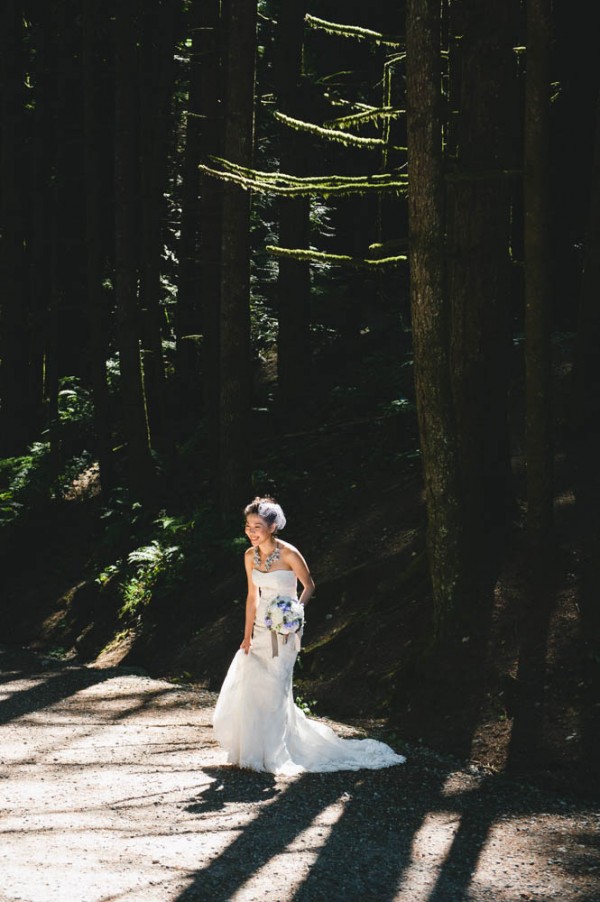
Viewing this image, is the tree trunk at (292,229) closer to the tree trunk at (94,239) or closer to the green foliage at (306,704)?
the tree trunk at (94,239)

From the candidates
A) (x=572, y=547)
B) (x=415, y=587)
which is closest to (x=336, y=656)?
(x=415, y=587)

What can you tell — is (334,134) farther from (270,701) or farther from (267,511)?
(270,701)

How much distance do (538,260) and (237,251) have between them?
5.86 m

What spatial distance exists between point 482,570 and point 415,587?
1151 mm

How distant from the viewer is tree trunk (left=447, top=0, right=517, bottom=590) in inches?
428

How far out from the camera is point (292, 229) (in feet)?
66.1

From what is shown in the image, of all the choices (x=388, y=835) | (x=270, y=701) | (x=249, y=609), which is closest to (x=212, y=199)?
(x=249, y=609)

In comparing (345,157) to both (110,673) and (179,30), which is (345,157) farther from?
(110,673)

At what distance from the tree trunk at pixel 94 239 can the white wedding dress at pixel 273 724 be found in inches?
459

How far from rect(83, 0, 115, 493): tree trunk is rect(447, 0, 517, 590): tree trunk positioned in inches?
387

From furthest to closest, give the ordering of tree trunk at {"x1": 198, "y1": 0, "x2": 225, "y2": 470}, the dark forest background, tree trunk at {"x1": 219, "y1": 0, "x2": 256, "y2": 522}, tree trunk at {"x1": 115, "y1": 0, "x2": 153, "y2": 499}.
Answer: tree trunk at {"x1": 115, "y1": 0, "x2": 153, "y2": 499}
tree trunk at {"x1": 198, "y1": 0, "x2": 225, "y2": 470}
tree trunk at {"x1": 219, "y1": 0, "x2": 256, "y2": 522}
the dark forest background

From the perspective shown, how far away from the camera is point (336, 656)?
37.2ft

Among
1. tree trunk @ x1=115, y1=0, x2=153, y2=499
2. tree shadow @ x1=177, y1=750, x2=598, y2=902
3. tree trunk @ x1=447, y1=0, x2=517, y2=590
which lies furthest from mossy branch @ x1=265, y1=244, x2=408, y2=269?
tree trunk @ x1=115, y1=0, x2=153, y2=499

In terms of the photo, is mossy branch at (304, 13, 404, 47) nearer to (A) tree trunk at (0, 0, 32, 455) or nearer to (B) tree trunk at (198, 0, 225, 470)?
(B) tree trunk at (198, 0, 225, 470)
